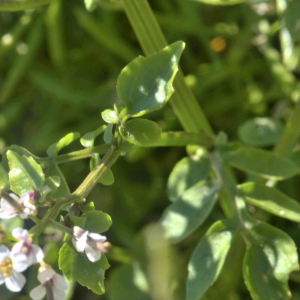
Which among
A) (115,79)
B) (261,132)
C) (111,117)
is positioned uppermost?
(111,117)

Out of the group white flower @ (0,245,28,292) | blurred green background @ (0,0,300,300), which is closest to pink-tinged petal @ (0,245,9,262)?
white flower @ (0,245,28,292)

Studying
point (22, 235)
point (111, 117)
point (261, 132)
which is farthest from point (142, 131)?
point (261, 132)

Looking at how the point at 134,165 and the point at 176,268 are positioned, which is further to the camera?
the point at 134,165

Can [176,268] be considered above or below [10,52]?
below

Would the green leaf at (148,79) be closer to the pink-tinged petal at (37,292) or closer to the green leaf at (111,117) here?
the green leaf at (111,117)

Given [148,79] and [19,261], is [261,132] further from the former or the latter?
[19,261]

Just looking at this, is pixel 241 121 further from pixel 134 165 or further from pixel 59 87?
pixel 59 87

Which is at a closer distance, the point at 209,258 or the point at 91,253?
the point at 91,253

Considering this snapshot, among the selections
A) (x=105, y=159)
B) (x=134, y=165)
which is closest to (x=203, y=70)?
(x=134, y=165)
